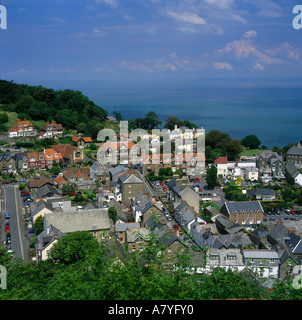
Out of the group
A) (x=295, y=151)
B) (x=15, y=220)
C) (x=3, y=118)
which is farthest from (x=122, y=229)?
(x=3, y=118)

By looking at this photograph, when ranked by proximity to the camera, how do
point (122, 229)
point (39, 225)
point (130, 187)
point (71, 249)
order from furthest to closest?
point (130, 187), point (39, 225), point (122, 229), point (71, 249)

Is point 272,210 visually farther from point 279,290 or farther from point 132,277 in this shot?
point 132,277

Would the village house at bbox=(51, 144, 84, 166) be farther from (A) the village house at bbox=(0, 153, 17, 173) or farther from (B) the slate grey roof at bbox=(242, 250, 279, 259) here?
(B) the slate grey roof at bbox=(242, 250, 279, 259)

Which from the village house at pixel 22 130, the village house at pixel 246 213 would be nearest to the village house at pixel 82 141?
the village house at pixel 22 130

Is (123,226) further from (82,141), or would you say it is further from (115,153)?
(82,141)

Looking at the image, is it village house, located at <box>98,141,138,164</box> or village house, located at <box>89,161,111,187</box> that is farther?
village house, located at <box>98,141,138,164</box>

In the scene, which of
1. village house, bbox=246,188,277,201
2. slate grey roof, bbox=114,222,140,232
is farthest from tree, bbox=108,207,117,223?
village house, bbox=246,188,277,201

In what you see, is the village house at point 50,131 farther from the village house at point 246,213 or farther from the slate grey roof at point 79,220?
the village house at point 246,213
